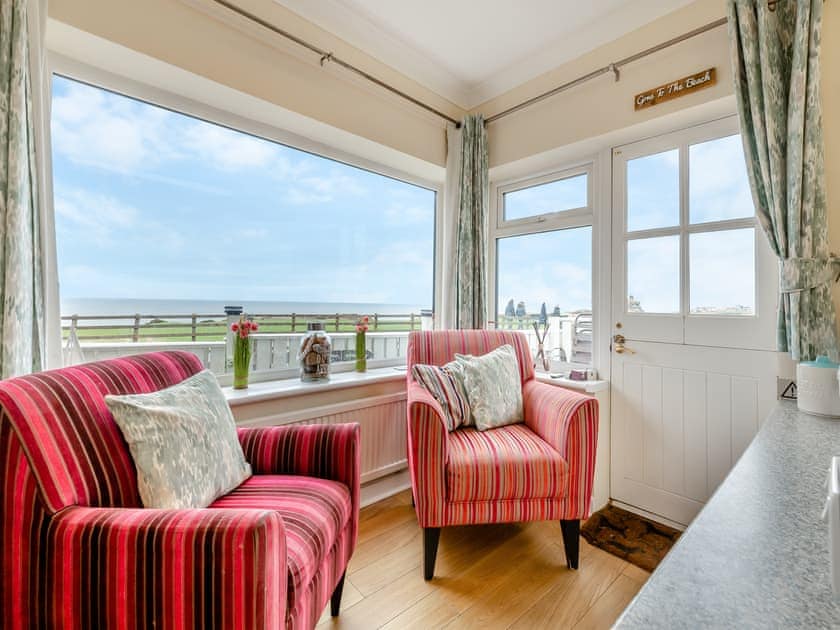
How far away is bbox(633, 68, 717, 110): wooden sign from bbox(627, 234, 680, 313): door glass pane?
674mm

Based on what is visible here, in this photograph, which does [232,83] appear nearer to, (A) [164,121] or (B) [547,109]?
(A) [164,121]

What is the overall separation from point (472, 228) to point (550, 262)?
1.90 ft

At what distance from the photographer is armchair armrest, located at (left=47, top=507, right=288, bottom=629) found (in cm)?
70

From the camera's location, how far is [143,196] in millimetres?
1680

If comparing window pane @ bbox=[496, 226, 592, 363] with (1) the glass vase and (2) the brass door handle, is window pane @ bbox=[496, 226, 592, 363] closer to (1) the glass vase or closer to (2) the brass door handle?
(2) the brass door handle

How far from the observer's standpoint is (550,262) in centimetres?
252

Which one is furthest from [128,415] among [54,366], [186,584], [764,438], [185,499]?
[764,438]

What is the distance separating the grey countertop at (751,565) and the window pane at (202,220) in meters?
2.00

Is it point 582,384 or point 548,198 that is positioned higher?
point 548,198

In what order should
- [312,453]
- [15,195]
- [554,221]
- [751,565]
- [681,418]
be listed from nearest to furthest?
[751,565] → [15,195] → [312,453] → [681,418] → [554,221]

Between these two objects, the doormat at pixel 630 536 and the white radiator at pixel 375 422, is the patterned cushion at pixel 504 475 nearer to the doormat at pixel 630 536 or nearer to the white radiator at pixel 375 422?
the doormat at pixel 630 536

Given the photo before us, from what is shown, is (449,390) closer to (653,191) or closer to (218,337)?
(218,337)

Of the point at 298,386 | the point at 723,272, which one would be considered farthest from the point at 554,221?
the point at 298,386

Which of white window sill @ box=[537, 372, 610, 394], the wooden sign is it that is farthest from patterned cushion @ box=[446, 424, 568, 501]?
the wooden sign
